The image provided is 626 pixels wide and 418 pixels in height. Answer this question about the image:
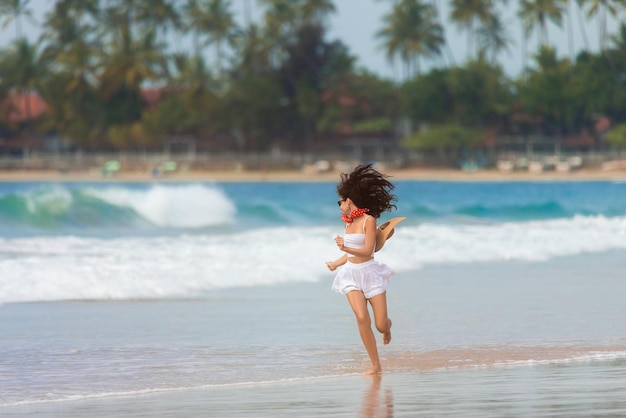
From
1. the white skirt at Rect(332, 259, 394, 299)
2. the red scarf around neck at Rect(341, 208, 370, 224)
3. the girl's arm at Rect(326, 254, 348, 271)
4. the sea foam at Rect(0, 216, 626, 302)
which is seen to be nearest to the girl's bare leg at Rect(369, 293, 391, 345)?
the white skirt at Rect(332, 259, 394, 299)

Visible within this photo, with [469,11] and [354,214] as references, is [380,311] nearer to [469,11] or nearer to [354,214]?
[354,214]

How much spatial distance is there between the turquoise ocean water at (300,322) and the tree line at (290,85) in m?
70.2

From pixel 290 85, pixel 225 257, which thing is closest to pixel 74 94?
pixel 290 85

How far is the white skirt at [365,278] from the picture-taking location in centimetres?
832

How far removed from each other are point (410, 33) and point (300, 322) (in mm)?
92979

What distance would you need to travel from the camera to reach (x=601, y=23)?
3989 inches

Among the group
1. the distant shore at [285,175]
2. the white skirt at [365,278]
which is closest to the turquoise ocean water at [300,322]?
the white skirt at [365,278]

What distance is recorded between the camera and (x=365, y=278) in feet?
27.3

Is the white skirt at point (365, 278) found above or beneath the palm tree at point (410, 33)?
beneath

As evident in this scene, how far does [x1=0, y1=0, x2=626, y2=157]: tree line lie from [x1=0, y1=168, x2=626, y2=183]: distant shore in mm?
2589

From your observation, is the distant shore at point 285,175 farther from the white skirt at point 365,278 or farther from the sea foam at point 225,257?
the white skirt at point 365,278

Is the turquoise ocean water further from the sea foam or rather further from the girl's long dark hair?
the girl's long dark hair

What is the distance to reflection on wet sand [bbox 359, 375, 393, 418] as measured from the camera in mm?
6965

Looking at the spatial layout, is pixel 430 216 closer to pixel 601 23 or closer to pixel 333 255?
pixel 333 255
